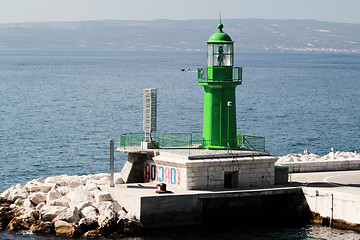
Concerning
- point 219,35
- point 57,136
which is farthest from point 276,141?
point 219,35

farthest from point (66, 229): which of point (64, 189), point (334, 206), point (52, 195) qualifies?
point (334, 206)

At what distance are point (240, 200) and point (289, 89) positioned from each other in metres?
74.9

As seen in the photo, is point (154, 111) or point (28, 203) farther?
point (154, 111)

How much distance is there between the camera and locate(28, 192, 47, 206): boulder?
2633 cm

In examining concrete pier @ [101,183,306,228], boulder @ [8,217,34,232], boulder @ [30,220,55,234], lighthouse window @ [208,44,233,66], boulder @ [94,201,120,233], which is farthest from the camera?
lighthouse window @ [208,44,233,66]

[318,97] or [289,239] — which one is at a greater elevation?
Answer: [318,97]

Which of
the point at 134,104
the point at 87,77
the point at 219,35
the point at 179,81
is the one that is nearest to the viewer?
the point at 219,35

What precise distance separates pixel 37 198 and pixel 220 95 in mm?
7980

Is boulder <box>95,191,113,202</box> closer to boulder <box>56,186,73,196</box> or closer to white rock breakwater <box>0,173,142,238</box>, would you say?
white rock breakwater <box>0,173,142,238</box>

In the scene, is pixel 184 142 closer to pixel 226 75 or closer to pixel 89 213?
pixel 226 75

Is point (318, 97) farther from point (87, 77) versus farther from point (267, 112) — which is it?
point (87, 77)

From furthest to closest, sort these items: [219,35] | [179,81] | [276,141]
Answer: [179,81] → [276,141] → [219,35]

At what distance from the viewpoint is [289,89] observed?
99.5m

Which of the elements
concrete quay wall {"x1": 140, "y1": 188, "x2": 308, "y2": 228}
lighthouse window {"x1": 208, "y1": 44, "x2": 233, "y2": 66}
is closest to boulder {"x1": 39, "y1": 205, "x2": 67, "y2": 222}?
concrete quay wall {"x1": 140, "y1": 188, "x2": 308, "y2": 228}
